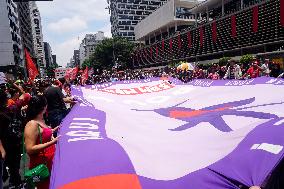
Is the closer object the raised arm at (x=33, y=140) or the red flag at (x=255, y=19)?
the raised arm at (x=33, y=140)

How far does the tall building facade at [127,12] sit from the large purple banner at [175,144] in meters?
140

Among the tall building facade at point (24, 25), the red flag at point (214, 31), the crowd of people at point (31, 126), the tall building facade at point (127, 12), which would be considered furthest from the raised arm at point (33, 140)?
the tall building facade at point (127, 12)

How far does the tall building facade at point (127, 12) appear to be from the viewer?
477 feet

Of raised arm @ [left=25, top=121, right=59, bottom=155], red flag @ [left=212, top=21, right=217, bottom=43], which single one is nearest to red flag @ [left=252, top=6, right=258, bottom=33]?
red flag @ [left=212, top=21, right=217, bottom=43]

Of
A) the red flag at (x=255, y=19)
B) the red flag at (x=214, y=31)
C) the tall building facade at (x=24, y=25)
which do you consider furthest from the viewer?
the tall building facade at (x=24, y=25)

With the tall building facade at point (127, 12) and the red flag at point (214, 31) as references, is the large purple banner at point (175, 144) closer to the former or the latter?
the red flag at point (214, 31)

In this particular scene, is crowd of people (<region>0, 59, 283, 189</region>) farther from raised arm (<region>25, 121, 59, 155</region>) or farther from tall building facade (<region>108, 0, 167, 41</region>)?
tall building facade (<region>108, 0, 167, 41</region>)

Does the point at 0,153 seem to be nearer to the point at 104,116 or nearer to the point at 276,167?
the point at 104,116

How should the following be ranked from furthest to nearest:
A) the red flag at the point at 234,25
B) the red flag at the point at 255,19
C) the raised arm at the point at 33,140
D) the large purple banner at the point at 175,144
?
the red flag at the point at 234,25, the red flag at the point at 255,19, the raised arm at the point at 33,140, the large purple banner at the point at 175,144

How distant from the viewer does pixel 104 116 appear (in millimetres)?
4988

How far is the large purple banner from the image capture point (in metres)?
2.71

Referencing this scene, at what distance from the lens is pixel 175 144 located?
12.4 feet

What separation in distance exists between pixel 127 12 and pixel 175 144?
485 feet

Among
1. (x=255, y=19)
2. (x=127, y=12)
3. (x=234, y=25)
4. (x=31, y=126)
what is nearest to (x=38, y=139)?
(x=31, y=126)
